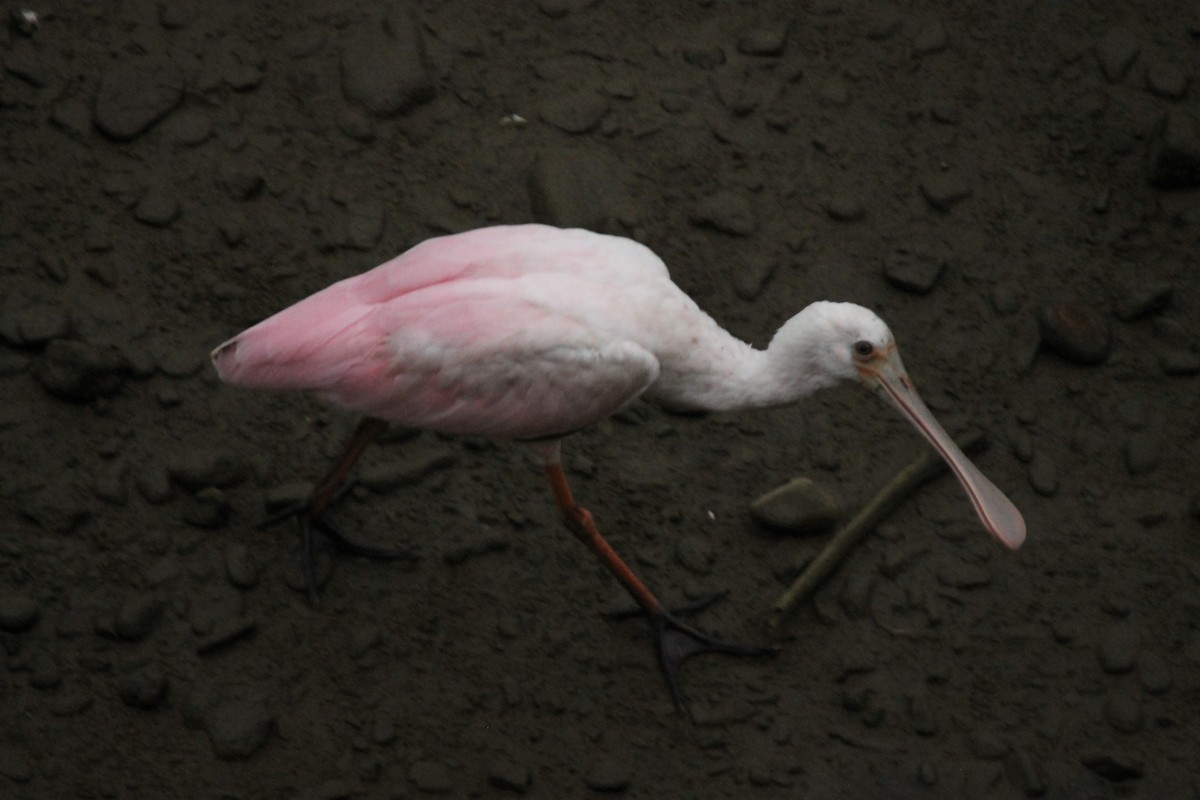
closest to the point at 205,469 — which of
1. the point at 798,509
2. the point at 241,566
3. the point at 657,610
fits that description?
the point at 241,566

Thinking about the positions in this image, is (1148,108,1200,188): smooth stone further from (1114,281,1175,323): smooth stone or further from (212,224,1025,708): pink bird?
(212,224,1025,708): pink bird

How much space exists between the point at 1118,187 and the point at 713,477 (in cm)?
204

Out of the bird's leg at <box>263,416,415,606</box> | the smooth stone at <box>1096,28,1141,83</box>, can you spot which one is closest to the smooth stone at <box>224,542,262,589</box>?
the bird's leg at <box>263,416,415,606</box>

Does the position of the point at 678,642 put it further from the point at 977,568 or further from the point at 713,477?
the point at 977,568

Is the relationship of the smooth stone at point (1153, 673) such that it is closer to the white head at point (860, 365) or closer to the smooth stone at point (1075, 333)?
the white head at point (860, 365)

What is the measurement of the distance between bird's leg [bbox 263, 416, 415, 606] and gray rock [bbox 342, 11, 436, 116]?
1.52 metres

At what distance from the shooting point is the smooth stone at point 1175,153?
5320mm

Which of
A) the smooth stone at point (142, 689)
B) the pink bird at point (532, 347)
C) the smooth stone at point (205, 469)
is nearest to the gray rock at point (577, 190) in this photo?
the pink bird at point (532, 347)

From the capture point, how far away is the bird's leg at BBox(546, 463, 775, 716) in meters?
4.16

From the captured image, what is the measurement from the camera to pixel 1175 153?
5324mm

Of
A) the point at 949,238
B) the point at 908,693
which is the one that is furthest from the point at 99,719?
the point at 949,238

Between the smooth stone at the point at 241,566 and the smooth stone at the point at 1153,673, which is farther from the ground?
the smooth stone at the point at 241,566

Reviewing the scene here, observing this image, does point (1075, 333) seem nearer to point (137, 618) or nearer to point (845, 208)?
point (845, 208)

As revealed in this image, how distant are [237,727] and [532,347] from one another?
1.34 metres
